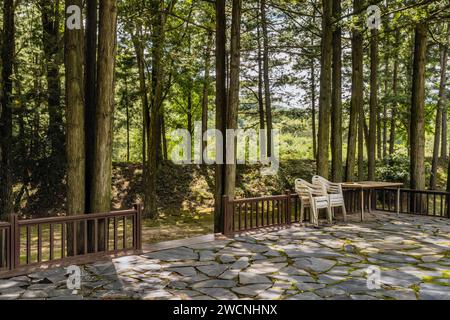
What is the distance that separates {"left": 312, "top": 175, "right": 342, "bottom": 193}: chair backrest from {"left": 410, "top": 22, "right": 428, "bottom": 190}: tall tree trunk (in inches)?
140

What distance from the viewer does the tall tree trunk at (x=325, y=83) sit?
8258 millimetres

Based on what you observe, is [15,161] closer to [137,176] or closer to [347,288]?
[137,176]

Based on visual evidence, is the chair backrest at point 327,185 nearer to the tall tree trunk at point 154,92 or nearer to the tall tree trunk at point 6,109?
the tall tree trunk at point 154,92

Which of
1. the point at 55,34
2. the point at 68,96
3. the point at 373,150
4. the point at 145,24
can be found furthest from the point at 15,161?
the point at 373,150

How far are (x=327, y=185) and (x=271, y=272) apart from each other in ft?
12.2

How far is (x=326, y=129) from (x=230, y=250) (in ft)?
13.7

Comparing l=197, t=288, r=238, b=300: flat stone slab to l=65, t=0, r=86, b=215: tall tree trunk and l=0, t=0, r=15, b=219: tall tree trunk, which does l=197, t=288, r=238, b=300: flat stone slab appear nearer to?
l=65, t=0, r=86, b=215: tall tree trunk

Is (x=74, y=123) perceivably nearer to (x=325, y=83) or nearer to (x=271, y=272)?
(x=271, y=272)

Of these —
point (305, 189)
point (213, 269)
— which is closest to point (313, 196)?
point (305, 189)

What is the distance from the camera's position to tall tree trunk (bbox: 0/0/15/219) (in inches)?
401

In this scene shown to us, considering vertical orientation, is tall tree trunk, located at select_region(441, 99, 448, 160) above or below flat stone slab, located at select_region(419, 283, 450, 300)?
above

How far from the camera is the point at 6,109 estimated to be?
10391 mm

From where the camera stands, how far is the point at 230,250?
561cm

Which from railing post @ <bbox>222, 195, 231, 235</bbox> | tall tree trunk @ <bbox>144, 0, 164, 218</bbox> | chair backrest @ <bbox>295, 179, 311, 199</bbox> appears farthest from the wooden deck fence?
tall tree trunk @ <bbox>144, 0, 164, 218</bbox>
